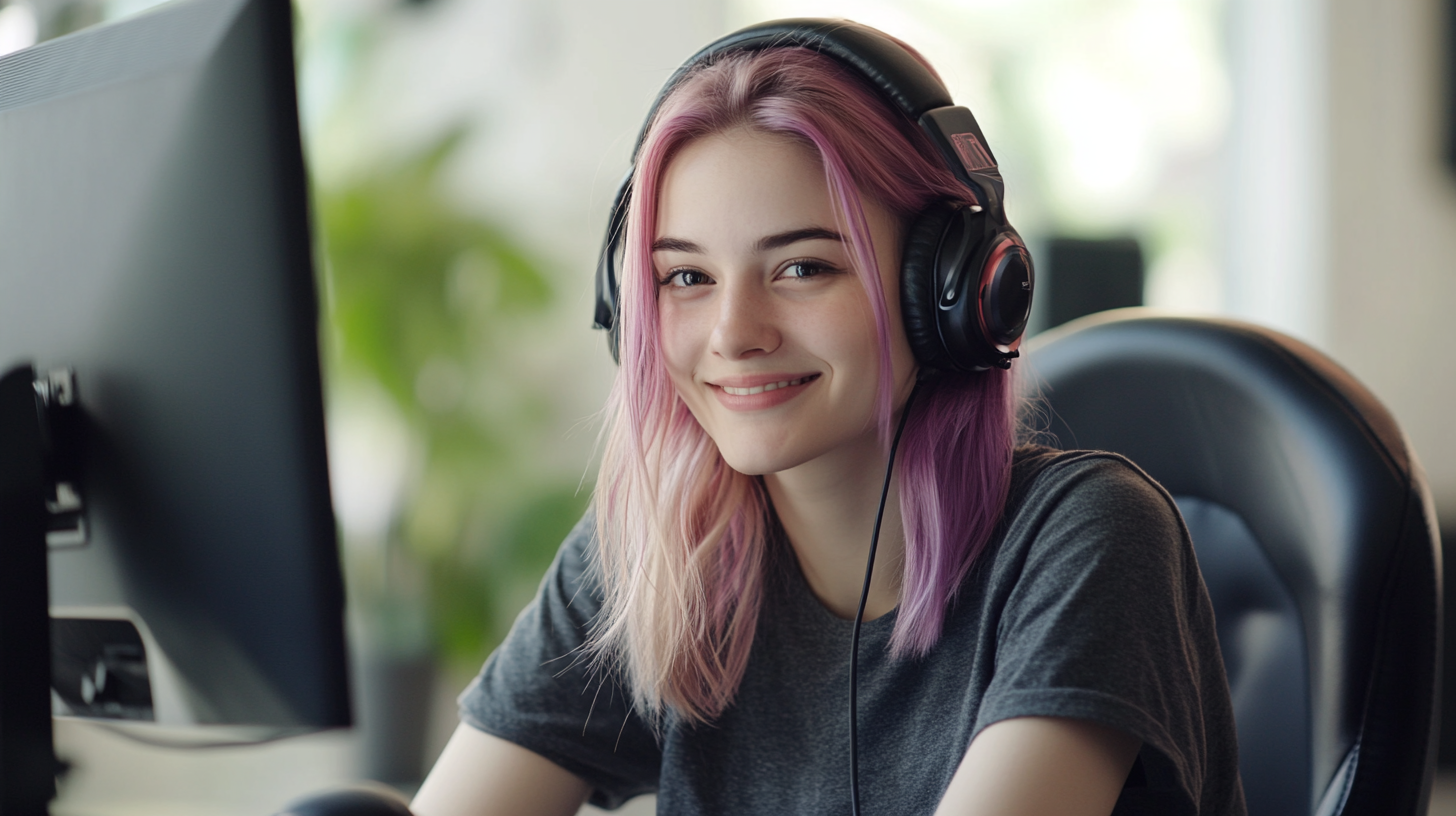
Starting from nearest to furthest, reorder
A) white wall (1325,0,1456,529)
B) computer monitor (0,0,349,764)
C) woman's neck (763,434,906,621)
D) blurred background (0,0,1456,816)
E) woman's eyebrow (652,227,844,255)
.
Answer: computer monitor (0,0,349,764)
woman's eyebrow (652,227,844,255)
woman's neck (763,434,906,621)
blurred background (0,0,1456,816)
white wall (1325,0,1456,529)

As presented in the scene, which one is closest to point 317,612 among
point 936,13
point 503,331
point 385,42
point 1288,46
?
point 503,331

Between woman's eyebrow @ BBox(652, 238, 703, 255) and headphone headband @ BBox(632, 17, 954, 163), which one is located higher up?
headphone headband @ BBox(632, 17, 954, 163)

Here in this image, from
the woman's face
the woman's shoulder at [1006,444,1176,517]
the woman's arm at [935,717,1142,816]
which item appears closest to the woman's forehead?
the woman's face

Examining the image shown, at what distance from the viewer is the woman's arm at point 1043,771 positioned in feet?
2.24

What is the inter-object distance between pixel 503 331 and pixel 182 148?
1688mm

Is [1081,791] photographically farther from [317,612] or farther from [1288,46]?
[1288,46]

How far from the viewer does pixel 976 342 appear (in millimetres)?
812

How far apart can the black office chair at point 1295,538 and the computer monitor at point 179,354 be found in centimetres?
67

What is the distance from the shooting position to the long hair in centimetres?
84

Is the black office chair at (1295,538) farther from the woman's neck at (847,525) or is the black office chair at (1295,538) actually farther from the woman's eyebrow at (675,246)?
the woman's eyebrow at (675,246)

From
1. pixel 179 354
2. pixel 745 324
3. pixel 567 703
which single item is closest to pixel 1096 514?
pixel 745 324

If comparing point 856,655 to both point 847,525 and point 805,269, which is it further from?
point 805,269

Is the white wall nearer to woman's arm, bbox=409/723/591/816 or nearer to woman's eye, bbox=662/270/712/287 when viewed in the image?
woman's eye, bbox=662/270/712/287

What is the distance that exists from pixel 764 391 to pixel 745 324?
6 cm
